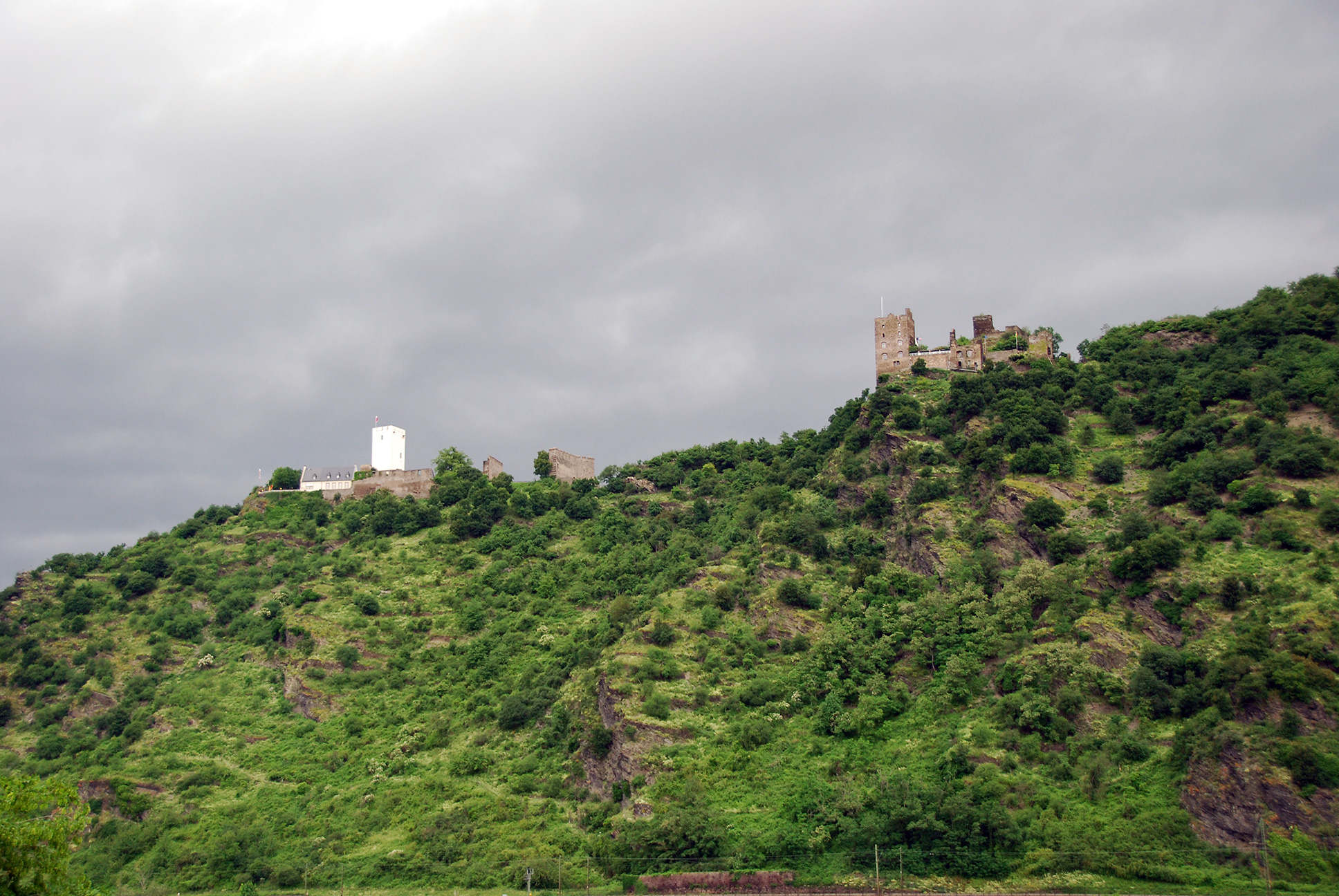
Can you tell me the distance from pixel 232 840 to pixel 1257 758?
59962 mm

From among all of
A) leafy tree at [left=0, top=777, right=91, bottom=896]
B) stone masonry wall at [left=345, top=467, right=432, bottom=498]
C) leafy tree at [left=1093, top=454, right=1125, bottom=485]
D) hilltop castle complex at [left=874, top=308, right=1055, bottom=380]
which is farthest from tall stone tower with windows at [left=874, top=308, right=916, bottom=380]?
leafy tree at [left=0, top=777, right=91, bottom=896]

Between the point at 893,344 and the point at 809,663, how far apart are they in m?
42.3

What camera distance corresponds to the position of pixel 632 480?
114188mm

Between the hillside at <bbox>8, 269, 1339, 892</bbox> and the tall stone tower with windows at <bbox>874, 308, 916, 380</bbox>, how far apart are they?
6.48 metres

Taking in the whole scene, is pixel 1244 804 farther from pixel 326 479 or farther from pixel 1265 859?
pixel 326 479

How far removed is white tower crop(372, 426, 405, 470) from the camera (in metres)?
120

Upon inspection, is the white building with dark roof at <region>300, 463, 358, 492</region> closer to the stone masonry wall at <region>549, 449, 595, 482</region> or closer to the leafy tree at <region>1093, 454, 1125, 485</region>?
the stone masonry wall at <region>549, 449, 595, 482</region>

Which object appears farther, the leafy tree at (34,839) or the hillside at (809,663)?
the hillside at (809,663)

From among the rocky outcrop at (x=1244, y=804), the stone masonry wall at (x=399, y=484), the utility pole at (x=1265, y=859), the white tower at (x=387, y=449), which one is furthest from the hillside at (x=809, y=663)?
the white tower at (x=387, y=449)

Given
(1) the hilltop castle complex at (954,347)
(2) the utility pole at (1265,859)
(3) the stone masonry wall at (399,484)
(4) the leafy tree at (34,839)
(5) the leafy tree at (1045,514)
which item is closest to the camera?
(4) the leafy tree at (34,839)

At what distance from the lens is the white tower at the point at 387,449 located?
11975 centimetres

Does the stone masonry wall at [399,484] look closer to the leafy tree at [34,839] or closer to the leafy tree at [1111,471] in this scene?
the leafy tree at [1111,471]

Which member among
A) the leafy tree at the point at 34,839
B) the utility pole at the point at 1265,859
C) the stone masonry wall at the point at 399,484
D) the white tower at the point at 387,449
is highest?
the white tower at the point at 387,449

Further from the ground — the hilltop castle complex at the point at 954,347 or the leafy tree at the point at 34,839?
the hilltop castle complex at the point at 954,347
